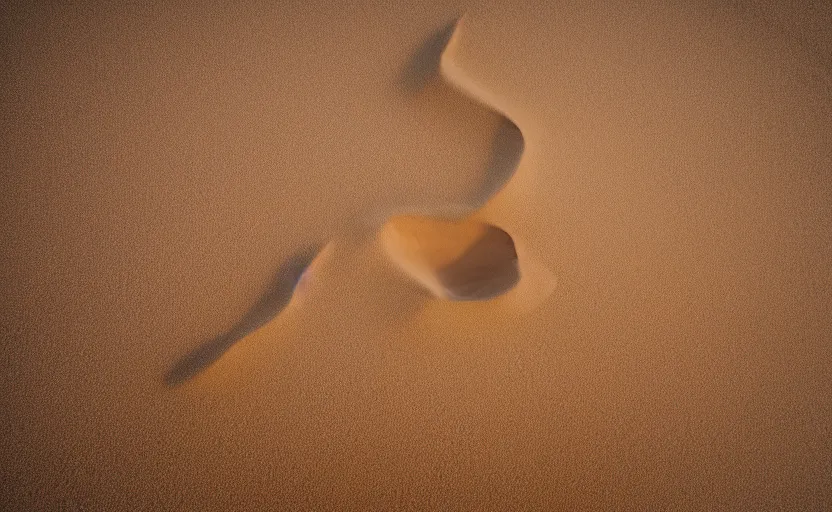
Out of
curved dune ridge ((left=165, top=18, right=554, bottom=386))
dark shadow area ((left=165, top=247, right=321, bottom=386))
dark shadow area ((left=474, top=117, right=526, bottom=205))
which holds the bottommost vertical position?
dark shadow area ((left=165, top=247, right=321, bottom=386))

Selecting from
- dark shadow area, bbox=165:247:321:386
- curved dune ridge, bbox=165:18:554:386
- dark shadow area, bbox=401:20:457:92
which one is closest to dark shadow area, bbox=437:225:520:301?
curved dune ridge, bbox=165:18:554:386

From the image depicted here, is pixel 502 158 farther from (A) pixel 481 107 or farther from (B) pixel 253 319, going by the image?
(B) pixel 253 319

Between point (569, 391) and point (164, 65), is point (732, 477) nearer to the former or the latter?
point (569, 391)

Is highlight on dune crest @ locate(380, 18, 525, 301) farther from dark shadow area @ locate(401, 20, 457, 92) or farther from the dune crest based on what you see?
dark shadow area @ locate(401, 20, 457, 92)

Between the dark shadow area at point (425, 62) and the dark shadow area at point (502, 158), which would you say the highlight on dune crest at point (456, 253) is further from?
the dark shadow area at point (425, 62)

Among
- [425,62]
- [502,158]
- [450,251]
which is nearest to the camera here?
[450,251]

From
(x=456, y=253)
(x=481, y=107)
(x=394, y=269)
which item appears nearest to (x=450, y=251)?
(x=456, y=253)

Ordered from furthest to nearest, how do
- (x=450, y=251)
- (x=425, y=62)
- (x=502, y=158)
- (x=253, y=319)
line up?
1. (x=425, y=62)
2. (x=502, y=158)
3. (x=450, y=251)
4. (x=253, y=319)
